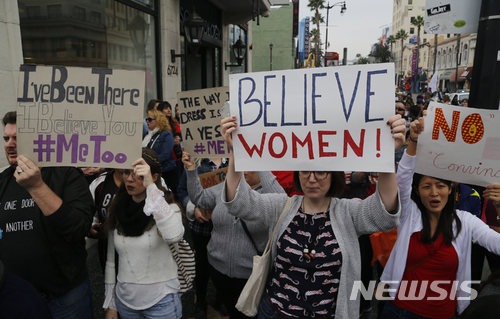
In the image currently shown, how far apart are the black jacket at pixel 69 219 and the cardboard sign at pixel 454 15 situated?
10.7ft

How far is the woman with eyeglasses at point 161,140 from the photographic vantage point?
5.51 meters

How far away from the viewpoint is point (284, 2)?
16219mm

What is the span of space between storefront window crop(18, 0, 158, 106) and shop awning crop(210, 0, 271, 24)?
5.24m

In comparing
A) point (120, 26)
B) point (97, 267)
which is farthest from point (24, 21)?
point (97, 267)

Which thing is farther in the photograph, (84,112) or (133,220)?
(133,220)

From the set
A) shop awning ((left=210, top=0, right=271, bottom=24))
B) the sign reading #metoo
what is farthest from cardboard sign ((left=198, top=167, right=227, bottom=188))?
shop awning ((left=210, top=0, right=271, bottom=24))

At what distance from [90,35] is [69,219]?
5153 millimetres

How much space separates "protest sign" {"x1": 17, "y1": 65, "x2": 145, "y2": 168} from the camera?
2076 mm

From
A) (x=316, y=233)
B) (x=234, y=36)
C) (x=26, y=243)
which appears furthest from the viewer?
(x=234, y=36)

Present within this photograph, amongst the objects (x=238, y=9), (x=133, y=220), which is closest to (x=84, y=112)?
(x=133, y=220)

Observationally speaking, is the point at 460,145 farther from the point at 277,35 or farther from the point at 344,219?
the point at 277,35

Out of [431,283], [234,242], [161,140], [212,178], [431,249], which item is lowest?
[431,283]

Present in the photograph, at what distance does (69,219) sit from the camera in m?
1.97

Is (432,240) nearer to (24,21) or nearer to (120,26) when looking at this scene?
(24,21)
